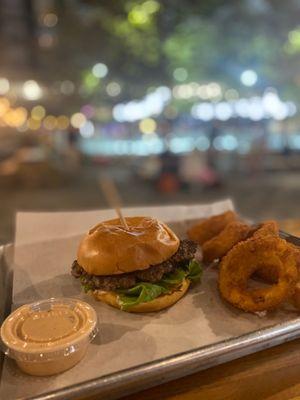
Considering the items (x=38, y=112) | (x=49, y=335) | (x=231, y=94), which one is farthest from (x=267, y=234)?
(x=38, y=112)

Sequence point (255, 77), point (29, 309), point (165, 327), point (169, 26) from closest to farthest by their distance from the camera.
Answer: point (29, 309), point (165, 327), point (169, 26), point (255, 77)

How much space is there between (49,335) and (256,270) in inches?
42.9

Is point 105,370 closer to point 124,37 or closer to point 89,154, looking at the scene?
point 124,37

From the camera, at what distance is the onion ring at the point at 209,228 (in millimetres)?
2693

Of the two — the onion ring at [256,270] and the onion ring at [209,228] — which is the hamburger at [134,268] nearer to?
the onion ring at [256,270]

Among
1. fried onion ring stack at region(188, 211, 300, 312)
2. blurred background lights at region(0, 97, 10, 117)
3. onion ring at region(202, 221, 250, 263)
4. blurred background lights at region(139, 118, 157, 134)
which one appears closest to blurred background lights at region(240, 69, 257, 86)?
blurred background lights at region(139, 118, 157, 134)

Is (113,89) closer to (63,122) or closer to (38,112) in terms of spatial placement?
(63,122)

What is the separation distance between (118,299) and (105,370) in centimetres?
49

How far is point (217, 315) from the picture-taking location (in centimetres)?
189

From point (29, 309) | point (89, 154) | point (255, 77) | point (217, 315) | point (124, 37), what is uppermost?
point (124, 37)

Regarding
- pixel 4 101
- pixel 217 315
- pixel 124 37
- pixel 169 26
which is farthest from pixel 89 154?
pixel 217 315

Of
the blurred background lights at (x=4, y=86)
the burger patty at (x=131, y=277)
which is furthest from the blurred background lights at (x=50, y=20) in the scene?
the burger patty at (x=131, y=277)

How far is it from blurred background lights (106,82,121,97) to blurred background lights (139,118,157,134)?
107 inches

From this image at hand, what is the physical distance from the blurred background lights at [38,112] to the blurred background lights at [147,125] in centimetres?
552
